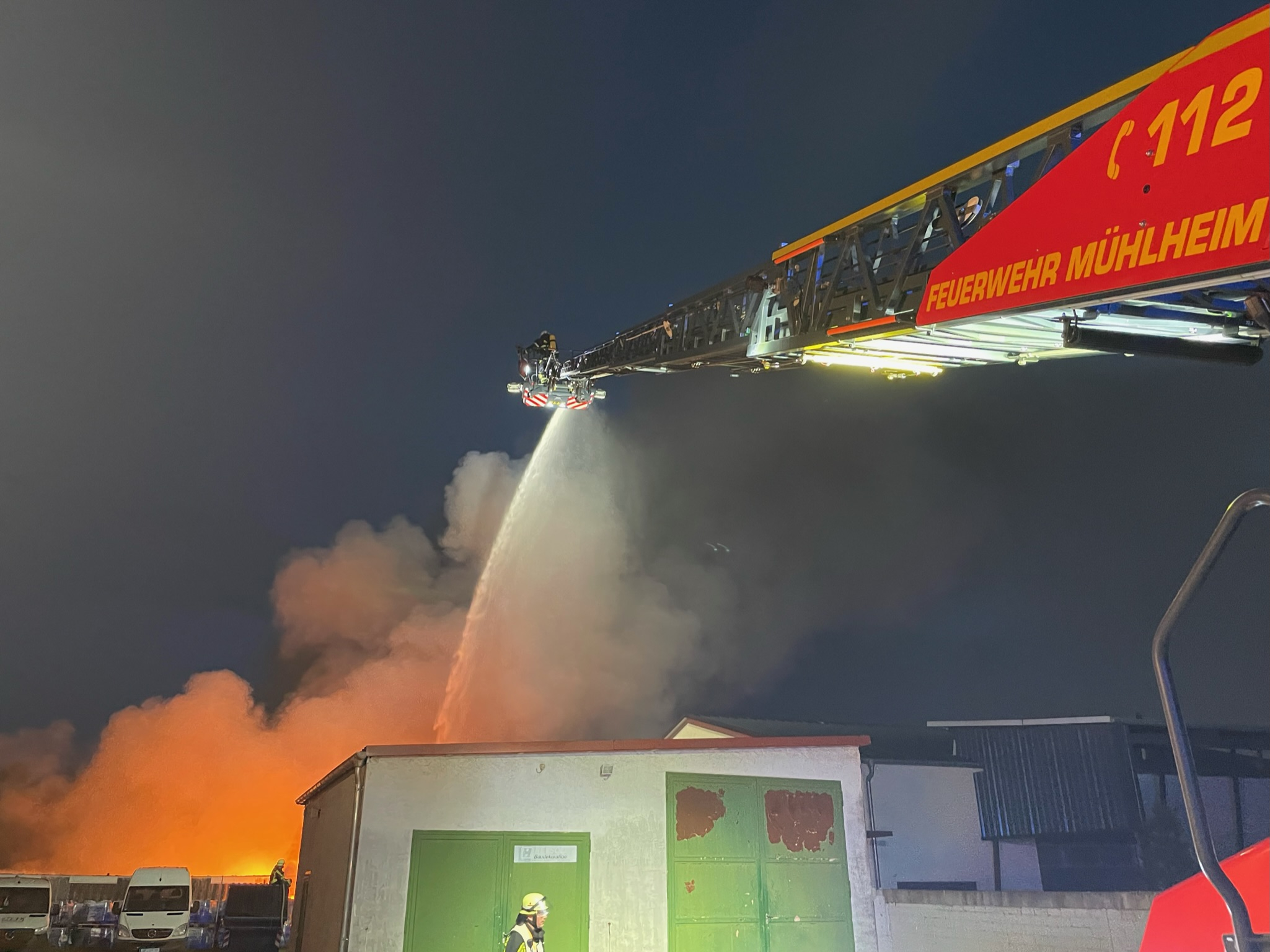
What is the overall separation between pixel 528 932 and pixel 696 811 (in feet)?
10.1

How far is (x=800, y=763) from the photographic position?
467 inches

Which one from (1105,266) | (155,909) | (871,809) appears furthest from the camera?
(871,809)

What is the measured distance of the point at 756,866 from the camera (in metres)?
11.2

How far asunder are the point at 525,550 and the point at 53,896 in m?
16.9

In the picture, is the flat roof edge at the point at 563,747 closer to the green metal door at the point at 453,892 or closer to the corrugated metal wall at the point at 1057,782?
the green metal door at the point at 453,892

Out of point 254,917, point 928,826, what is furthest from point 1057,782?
point 254,917

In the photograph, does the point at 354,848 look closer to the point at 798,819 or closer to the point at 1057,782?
the point at 798,819

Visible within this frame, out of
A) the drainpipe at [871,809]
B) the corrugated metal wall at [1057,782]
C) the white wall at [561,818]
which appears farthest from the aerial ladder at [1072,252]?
the corrugated metal wall at [1057,782]

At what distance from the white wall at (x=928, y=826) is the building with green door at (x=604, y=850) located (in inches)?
279

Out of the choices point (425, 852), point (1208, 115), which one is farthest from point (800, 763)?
point (1208, 115)

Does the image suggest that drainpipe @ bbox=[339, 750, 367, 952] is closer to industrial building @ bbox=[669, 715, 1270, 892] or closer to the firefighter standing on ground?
the firefighter standing on ground

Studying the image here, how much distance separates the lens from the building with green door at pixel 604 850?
34.5 ft

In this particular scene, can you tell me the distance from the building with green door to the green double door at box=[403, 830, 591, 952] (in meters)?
0.02

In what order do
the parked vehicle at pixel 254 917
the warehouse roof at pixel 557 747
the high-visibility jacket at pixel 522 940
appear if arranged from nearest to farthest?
the high-visibility jacket at pixel 522 940
the warehouse roof at pixel 557 747
the parked vehicle at pixel 254 917
